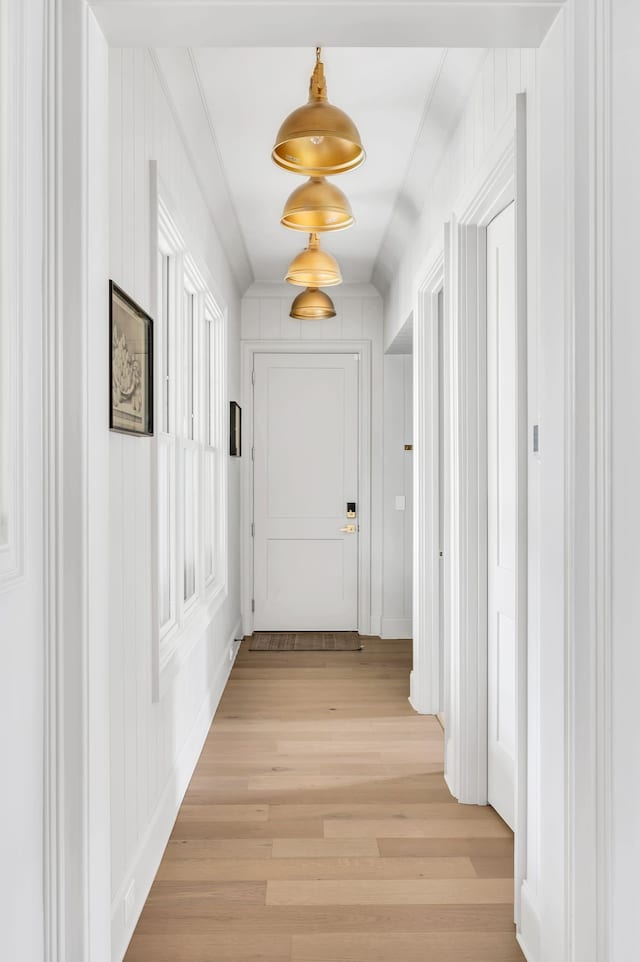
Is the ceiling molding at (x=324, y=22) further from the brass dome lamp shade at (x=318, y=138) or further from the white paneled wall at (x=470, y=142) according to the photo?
the white paneled wall at (x=470, y=142)

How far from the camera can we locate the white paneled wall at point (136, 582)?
1.90 meters

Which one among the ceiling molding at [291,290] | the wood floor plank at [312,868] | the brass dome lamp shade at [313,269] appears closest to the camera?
the wood floor plank at [312,868]

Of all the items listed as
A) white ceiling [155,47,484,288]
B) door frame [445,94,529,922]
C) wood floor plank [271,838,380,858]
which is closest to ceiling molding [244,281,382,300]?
white ceiling [155,47,484,288]

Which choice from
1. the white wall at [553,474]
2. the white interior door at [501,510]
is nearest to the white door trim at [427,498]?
the white interior door at [501,510]

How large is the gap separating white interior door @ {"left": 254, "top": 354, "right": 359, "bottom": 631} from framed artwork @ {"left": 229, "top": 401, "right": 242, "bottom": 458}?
0.50m

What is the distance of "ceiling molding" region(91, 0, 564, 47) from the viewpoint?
1320mm

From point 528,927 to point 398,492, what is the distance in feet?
13.1

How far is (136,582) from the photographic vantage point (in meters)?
2.14

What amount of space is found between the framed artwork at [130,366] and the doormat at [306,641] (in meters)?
3.35
